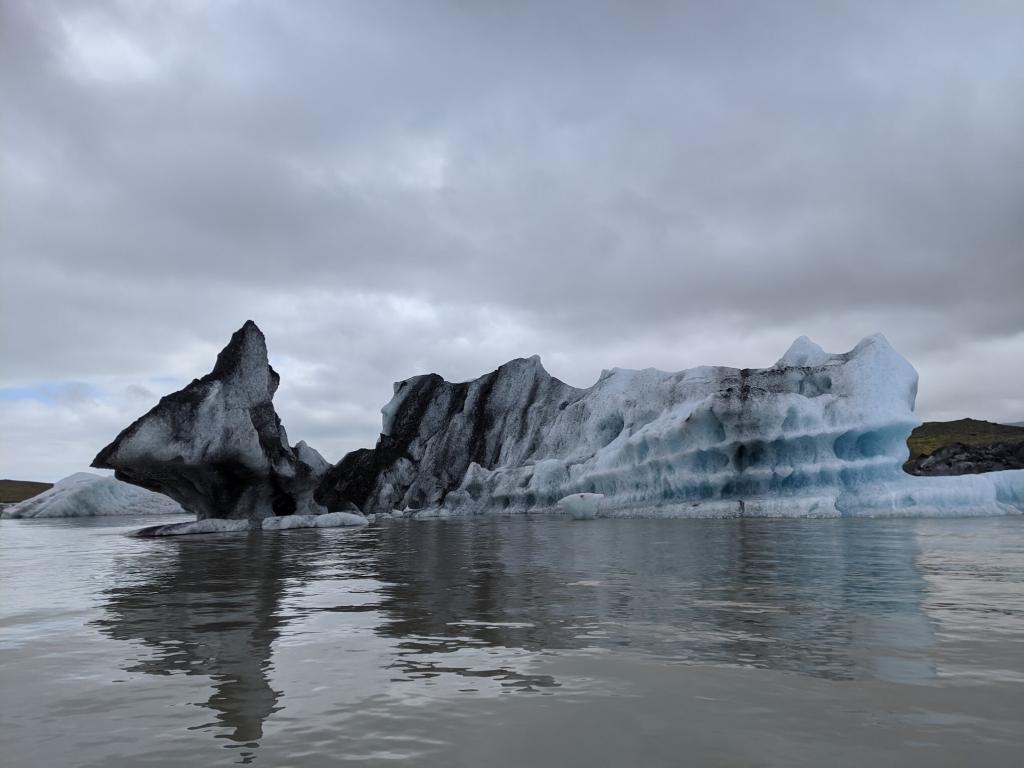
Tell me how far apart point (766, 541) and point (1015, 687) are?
10871 mm

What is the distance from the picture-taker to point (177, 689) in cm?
364

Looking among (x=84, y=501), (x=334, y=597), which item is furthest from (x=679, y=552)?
(x=84, y=501)

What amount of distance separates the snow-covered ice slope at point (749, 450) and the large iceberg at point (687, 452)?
2.4 inches

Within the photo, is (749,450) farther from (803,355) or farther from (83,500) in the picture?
(83,500)

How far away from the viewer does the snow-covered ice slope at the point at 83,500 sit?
5388 cm

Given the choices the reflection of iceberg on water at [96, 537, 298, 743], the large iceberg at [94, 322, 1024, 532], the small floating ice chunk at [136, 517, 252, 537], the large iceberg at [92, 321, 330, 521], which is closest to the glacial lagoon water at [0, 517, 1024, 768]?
the reflection of iceberg on water at [96, 537, 298, 743]

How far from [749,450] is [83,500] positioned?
51773 mm

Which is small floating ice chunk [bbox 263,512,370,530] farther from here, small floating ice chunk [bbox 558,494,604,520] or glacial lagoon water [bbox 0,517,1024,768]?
glacial lagoon water [bbox 0,517,1024,768]

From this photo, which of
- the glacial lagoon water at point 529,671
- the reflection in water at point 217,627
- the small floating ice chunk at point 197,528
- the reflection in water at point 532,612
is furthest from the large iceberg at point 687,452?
the glacial lagoon water at point 529,671

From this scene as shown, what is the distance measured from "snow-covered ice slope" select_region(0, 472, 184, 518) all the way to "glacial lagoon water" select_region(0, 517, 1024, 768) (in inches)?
2164

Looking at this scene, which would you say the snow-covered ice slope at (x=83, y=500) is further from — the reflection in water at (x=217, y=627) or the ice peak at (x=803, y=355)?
the reflection in water at (x=217, y=627)

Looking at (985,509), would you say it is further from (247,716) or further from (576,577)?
(247,716)

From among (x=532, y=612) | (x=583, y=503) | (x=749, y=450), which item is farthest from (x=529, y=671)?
(x=583, y=503)

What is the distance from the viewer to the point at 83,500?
55375 mm
